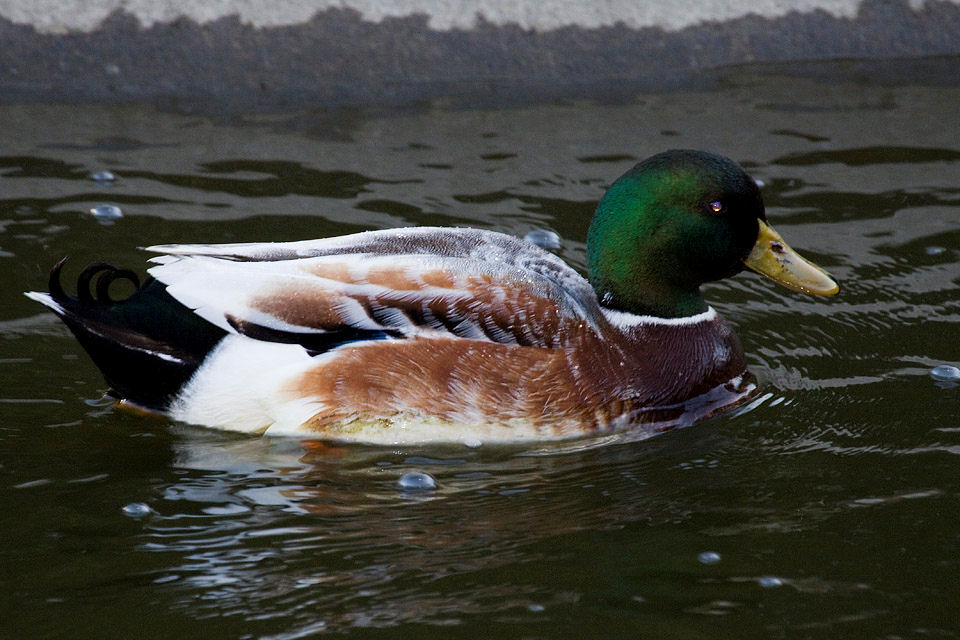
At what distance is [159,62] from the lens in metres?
8.04

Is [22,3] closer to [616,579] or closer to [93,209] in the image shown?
[93,209]

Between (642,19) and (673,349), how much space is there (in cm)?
381

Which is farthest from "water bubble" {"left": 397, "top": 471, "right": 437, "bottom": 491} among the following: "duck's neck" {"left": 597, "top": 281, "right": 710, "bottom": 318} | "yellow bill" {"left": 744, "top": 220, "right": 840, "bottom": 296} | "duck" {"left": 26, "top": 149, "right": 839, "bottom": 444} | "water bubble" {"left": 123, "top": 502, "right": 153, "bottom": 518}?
"yellow bill" {"left": 744, "top": 220, "right": 840, "bottom": 296}

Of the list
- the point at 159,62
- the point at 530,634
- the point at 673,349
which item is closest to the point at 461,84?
the point at 159,62

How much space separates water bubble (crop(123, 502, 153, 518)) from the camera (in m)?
4.33

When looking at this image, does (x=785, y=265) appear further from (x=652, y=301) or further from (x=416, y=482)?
(x=416, y=482)

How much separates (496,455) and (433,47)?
13.3 feet

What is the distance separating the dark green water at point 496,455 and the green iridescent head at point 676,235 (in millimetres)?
536

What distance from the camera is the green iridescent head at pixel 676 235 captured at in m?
5.21

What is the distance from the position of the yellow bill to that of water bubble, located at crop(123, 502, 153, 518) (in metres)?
2.55

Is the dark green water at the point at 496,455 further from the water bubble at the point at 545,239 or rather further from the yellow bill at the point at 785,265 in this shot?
the yellow bill at the point at 785,265

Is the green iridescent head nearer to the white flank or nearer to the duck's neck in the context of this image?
the duck's neck

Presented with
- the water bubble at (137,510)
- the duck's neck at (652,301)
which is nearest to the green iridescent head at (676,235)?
the duck's neck at (652,301)

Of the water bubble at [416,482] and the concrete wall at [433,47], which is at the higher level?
the concrete wall at [433,47]
